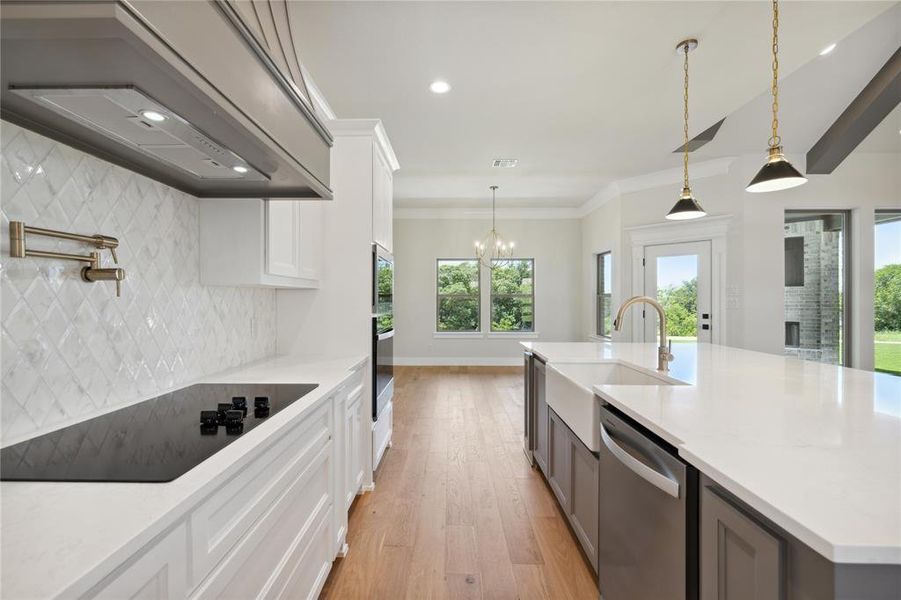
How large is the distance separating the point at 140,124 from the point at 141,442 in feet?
2.74

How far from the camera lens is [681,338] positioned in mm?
5258

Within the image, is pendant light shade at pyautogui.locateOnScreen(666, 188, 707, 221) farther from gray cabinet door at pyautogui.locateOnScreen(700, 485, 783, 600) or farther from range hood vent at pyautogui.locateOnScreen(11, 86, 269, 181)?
range hood vent at pyautogui.locateOnScreen(11, 86, 269, 181)

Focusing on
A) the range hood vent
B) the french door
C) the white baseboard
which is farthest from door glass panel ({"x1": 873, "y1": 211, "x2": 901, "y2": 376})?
the range hood vent

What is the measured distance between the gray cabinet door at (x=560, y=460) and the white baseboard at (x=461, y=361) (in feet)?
16.0

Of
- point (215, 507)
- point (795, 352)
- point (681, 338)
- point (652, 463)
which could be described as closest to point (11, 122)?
point (215, 507)

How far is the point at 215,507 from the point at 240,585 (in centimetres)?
28

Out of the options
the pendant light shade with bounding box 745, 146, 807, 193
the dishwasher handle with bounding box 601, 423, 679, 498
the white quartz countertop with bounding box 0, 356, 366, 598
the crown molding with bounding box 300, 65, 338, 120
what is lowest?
the dishwasher handle with bounding box 601, 423, 679, 498

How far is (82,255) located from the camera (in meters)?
1.25

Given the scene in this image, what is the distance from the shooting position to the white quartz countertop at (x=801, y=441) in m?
0.65

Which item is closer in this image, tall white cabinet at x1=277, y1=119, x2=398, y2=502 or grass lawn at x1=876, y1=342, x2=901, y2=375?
tall white cabinet at x1=277, y1=119, x2=398, y2=502

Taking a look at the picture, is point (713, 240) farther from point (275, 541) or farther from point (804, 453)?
point (275, 541)

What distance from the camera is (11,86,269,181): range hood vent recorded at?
2.97 feet

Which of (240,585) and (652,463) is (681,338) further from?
(240,585)

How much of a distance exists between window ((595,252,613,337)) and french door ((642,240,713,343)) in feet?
3.10
